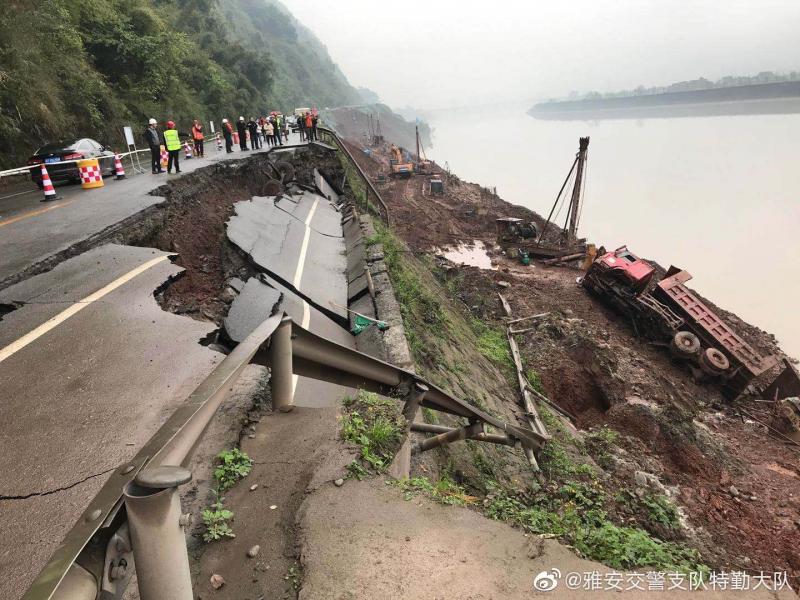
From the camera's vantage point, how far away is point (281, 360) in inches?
104

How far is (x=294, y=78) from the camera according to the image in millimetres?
90750

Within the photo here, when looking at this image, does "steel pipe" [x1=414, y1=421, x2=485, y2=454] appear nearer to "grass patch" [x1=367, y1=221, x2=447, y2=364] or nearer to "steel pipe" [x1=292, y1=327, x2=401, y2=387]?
"steel pipe" [x1=292, y1=327, x2=401, y2=387]

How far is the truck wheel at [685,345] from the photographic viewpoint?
1318 centimetres

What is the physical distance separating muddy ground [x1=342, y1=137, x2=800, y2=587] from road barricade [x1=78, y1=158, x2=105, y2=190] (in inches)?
409

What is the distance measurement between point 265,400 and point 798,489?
10942 millimetres

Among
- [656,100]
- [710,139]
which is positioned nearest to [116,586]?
[710,139]

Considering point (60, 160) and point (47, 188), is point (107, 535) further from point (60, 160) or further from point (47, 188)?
point (60, 160)

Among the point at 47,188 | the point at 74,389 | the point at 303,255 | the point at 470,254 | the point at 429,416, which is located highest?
the point at 47,188

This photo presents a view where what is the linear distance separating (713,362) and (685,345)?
868 millimetres

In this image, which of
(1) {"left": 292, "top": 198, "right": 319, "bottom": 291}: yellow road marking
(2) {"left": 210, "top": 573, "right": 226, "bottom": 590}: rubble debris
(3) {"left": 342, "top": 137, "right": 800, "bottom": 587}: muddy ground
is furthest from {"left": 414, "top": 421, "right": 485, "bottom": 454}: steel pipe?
(1) {"left": 292, "top": 198, "right": 319, "bottom": 291}: yellow road marking

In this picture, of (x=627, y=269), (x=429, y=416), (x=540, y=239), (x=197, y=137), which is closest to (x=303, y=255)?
(x=429, y=416)

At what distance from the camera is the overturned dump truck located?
1278 cm

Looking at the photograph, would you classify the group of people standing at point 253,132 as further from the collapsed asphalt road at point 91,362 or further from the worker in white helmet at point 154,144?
the collapsed asphalt road at point 91,362

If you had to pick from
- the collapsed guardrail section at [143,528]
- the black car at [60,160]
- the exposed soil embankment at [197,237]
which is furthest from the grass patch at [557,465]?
the black car at [60,160]
